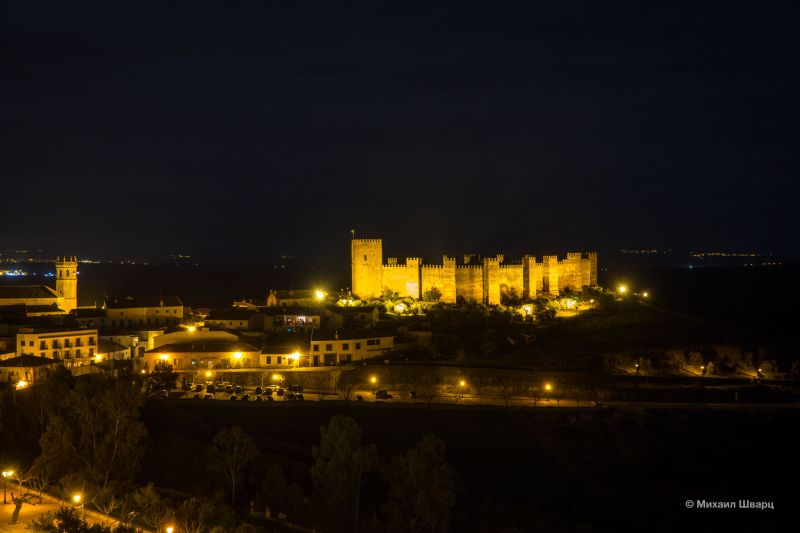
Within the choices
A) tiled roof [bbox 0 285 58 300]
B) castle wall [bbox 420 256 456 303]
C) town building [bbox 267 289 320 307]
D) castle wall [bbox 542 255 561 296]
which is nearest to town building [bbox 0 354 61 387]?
tiled roof [bbox 0 285 58 300]

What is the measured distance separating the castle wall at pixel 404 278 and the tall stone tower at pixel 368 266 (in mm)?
413

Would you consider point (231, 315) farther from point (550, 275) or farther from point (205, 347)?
point (550, 275)

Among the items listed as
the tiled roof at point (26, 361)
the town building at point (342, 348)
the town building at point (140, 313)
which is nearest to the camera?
the tiled roof at point (26, 361)

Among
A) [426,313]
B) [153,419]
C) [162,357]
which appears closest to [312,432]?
[153,419]

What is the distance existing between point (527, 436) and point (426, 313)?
1552cm

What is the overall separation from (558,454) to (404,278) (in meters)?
20.6

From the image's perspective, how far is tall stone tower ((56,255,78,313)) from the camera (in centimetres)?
4119

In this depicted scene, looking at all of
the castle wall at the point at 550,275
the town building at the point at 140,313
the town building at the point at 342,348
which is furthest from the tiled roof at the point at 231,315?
the castle wall at the point at 550,275

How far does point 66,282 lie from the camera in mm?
41594

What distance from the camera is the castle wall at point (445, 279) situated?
41312 millimetres

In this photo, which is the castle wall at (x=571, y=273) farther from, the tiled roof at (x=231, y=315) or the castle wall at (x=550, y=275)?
the tiled roof at (x=231, y=315)

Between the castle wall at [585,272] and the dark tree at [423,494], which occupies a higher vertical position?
the castle wall at [585,272]

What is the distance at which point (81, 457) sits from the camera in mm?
18547

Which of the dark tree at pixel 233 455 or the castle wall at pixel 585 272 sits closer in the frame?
the dark tree at pixel 233 455
